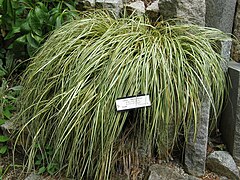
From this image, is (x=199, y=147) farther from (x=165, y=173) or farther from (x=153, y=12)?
(x=153, y=12)

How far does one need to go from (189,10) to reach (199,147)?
0.71 metres

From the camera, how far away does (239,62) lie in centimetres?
171

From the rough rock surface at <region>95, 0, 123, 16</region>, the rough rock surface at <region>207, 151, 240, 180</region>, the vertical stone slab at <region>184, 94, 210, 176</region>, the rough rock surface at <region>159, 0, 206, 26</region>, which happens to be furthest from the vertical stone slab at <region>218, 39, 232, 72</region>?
the rough rock surface at <region>95, 0, 123, 16</region>

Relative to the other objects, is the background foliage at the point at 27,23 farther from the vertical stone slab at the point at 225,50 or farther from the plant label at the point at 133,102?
the vertical stone slab at the point at 225,50

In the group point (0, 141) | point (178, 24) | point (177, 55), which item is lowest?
point (0, 141)

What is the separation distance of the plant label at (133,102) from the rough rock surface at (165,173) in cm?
35

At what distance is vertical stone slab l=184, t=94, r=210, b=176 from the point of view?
1.40 m

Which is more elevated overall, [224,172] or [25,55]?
[25,55]

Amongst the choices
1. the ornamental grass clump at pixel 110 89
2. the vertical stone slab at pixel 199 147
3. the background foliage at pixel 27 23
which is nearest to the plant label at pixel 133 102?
the ornamental grass clump at pixel 110 89

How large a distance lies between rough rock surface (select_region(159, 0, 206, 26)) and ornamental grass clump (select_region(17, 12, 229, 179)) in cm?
8

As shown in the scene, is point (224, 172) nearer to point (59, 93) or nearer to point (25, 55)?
point (59, 93)

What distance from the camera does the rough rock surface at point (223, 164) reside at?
1435mm

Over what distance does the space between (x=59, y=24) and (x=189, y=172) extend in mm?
1067

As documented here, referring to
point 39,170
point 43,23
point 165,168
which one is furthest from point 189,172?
point 43,23
